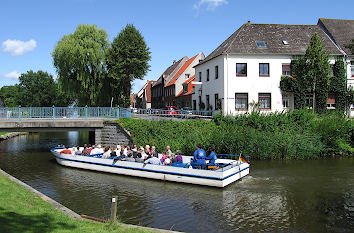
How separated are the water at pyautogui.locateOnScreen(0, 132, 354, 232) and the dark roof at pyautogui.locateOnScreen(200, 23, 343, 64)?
1555 centimetres

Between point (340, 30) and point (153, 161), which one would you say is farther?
point (340, 30)

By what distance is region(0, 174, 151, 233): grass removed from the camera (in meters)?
7.12

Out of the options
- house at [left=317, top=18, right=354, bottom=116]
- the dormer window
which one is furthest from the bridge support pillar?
house at [left=317, top=18, right=354, bottom=116]

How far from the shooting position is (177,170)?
15508 mm

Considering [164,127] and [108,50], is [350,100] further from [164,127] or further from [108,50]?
[108,50]

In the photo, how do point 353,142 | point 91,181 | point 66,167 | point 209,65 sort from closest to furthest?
1. point 91,181
2. point 66,167
3. point 353,142
4. point 209,65

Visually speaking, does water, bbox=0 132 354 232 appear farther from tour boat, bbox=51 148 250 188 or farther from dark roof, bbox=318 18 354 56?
dark roof, bbox=318 18 354 56

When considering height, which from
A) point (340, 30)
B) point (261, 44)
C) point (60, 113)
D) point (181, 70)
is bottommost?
point (60, 113)

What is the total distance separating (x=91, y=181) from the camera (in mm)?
16438

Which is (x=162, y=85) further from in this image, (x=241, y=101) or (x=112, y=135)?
(x=112, y=135)

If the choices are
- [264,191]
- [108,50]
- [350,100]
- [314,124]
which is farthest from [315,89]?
[108,50]

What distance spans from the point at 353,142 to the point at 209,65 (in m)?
→ 17.1

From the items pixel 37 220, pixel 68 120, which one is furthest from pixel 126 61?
pixel 37 220

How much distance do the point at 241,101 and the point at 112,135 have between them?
1379 centimetres
